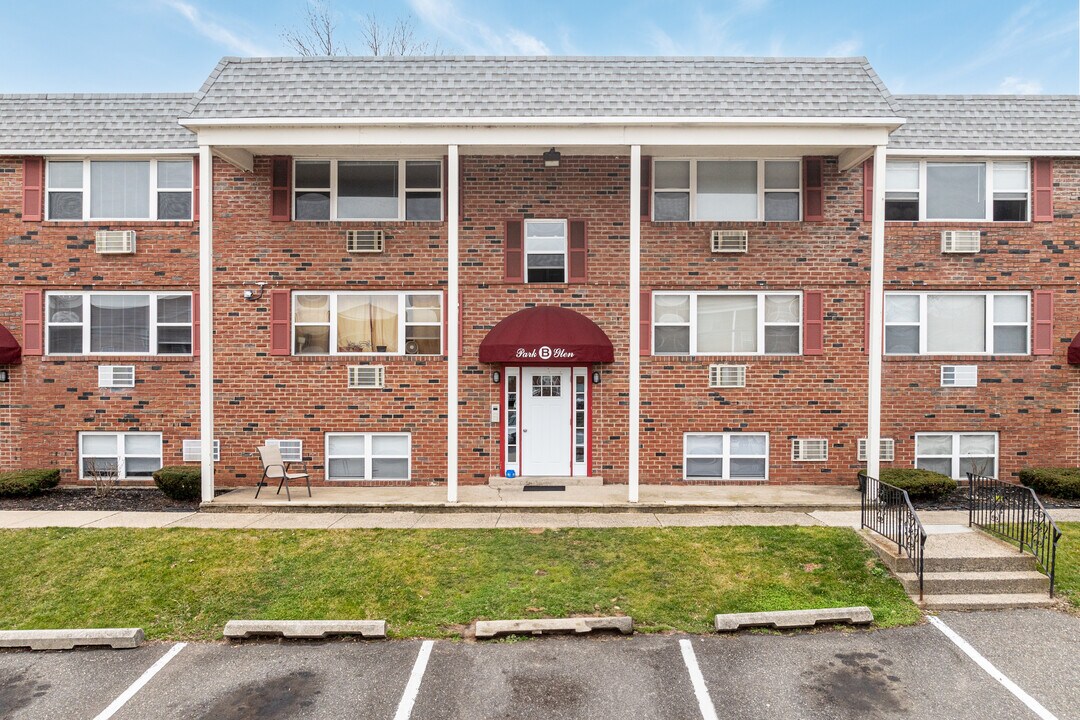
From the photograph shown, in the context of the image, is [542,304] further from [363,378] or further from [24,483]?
[24,483]

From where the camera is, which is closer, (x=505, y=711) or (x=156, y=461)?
(x=505, y=711)

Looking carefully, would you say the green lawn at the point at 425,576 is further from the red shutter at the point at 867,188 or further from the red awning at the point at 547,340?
the red shutter at the point at 867,188

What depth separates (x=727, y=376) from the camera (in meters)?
11.0

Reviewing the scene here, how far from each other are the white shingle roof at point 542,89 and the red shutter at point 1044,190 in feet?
12.8

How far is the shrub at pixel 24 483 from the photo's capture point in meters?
10.0

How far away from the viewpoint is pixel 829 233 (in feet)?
35.9

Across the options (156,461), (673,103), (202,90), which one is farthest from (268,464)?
(673,103)

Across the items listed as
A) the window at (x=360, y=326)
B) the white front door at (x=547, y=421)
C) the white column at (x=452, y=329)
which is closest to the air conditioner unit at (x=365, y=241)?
the window at (x=360, y=326)

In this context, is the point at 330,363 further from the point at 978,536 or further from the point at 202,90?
the point at 978,536

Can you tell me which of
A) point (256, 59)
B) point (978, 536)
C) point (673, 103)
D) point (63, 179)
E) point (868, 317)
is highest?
point (256, 59)

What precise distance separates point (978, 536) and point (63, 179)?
16125 millimetres

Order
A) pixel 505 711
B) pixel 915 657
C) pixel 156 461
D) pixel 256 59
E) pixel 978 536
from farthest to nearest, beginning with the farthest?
pixel 156 461, pixel 256 59, pixel 978 536, pixel 915 657, pixel 505 711

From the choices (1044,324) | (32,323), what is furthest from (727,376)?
(32,323)

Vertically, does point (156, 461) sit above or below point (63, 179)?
below
